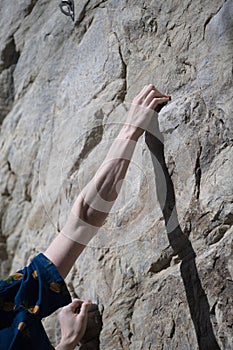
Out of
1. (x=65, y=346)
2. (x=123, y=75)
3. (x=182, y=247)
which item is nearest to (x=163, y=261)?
(x=182, y=247)

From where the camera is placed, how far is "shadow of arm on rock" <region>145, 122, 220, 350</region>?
51.2 inches

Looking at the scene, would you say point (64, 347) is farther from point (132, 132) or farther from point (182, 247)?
point (132, 132)

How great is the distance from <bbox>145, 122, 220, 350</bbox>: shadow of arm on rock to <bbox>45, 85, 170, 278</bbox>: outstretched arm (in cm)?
5

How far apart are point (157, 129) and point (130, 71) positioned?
0.74 feet

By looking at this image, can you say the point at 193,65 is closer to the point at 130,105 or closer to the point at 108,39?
the point at 130,105

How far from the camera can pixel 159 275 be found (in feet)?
4.66

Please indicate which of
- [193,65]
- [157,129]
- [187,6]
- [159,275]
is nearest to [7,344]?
[159,275]

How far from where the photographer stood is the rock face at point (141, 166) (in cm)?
132

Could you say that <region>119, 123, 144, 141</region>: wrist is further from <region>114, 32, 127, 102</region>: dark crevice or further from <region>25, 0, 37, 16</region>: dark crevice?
<region>25, 0, 37, 16</region>: dark crevice

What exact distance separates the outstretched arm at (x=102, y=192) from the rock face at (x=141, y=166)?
50 mm

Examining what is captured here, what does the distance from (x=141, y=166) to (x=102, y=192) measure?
0.16m

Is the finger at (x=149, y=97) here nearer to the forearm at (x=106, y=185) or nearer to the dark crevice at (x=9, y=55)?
the forearm at (x=106, y=185)

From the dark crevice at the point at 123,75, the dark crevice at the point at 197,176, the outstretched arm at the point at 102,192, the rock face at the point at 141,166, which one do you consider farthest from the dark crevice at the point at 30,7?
the dark crevice at the point at 197,176

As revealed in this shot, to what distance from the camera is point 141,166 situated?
1486 millimetres
